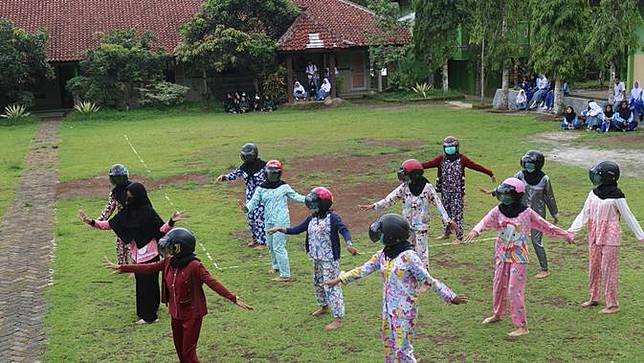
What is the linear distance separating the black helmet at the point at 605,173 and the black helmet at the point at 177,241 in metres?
4.18

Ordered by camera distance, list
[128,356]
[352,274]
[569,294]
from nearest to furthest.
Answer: [352,274], [128,356], [569,294]

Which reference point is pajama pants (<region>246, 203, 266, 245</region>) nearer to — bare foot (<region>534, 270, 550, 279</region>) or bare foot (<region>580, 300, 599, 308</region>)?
bare foot (<region>534, 270, 550, 279</region>)

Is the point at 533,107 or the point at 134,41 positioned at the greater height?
the point at 134,41

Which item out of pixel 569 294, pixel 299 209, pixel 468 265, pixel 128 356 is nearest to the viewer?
pixel 128 356

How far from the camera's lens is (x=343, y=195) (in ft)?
46.0

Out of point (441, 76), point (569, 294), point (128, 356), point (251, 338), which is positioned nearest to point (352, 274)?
point (251, 338)

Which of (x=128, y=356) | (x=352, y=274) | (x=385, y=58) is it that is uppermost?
(x=385, y=58)

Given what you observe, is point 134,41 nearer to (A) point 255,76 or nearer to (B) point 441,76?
(A) point 255,76

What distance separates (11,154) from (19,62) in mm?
10271

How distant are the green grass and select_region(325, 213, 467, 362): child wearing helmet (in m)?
10.1

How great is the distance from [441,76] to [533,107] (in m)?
10.1

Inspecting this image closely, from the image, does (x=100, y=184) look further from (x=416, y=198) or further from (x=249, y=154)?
(x=416, y=198)

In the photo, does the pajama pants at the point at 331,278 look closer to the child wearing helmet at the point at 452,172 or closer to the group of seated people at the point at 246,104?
the child wearing helmet at the point at 452,172

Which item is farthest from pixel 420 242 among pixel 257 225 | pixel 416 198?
pixel 257 225
